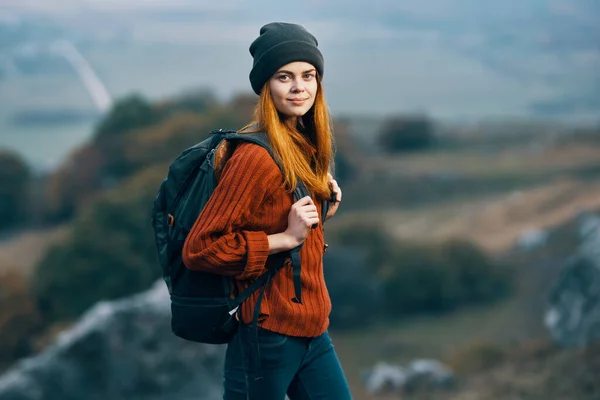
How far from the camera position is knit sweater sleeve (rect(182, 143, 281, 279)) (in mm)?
2359

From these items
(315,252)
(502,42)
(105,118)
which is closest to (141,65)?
(105,118)

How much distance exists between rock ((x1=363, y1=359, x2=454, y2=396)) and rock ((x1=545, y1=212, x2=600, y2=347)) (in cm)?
153

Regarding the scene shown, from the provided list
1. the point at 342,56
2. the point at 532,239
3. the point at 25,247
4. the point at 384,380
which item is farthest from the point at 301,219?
the point at 342,56

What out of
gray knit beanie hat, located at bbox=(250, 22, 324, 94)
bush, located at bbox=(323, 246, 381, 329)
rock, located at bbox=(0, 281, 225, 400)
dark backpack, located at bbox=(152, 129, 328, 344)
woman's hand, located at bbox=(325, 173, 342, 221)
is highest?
bush, located at bbox=(323, 246, 381, 329)

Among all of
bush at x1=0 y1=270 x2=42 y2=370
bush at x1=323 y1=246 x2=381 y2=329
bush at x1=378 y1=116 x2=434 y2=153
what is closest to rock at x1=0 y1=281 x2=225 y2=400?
bush at x1=323 y1=246 x2=381 y2=329

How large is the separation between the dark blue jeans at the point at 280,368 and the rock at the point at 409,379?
359 inches

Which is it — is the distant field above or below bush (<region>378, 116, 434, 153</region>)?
below

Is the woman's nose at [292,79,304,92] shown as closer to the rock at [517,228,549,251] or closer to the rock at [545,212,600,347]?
the rock at [545,212,600,347]

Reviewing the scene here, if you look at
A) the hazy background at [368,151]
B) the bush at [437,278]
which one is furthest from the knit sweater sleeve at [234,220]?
the bush at [437,278]

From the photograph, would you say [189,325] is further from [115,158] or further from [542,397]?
[115,158]

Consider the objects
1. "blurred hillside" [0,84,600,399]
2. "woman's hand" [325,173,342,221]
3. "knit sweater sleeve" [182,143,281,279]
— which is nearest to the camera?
"knit sweater sleeve" [182,143,281,279]

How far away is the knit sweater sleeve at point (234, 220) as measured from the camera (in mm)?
2359

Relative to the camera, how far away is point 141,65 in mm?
26906

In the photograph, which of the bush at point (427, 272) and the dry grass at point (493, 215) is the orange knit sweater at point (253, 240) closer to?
the bush at point (427, 272)
